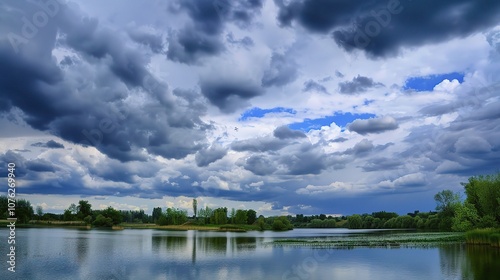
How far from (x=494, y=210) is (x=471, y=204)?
15.7 ft

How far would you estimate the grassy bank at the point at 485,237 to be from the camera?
207ft

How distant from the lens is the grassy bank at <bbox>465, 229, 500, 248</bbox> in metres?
63.2

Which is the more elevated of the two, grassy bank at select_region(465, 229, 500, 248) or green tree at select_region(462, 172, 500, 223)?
green tree at select_region(462, 172, 500, 223)

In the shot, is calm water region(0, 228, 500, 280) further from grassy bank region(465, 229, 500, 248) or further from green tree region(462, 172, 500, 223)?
green tree region(462, 172, 500, 223)

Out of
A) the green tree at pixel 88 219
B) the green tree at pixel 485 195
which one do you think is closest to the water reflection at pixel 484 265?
the green tree at pixel 485 195

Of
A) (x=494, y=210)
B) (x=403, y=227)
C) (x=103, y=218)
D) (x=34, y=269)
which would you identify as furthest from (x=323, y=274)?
(x=103, y=218)

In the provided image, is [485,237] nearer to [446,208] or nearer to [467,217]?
[467,217]

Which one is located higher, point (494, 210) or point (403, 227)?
point (494, 210)

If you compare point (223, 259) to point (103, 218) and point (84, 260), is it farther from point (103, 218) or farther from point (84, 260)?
point (103, 218)

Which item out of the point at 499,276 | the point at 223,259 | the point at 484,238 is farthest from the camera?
the point at 484,238

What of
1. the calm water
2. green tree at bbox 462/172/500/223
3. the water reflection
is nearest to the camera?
the water reflection

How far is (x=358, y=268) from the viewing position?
4334 centimetres

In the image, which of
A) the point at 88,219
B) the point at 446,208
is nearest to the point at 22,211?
the point at 88,219

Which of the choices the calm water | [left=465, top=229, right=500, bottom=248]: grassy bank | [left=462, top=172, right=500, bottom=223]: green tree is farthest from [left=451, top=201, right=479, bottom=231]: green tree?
the calm water
